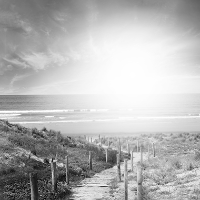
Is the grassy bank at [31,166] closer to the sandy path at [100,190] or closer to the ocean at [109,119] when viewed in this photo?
the sandy path at [100,190]

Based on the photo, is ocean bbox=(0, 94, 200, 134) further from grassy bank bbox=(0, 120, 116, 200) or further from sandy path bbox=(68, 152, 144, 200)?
sandy path bbox=(68, 152, 144, 200)

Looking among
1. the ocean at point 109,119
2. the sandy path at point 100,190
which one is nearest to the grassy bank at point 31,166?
the sandy path at point 100,190

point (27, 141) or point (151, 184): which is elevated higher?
point (27, 141)

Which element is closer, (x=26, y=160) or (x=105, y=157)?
(x=26, y=160)

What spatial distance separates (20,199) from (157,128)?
140 ft

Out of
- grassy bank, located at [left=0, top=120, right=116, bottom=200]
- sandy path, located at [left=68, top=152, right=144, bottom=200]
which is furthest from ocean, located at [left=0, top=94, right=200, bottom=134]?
sandy path, located at [left=68, top=152, right=144, bottom=200]

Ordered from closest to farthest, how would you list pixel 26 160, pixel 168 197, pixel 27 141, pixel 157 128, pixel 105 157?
1. pixel 168 197
2. pixel 26 160
3. pixel 27 141
4. pixel 105 157
5. pixel 157 128

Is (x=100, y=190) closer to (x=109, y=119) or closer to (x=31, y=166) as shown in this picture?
(x=31, y=166)

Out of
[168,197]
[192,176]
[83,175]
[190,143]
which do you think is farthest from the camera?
[190,143]

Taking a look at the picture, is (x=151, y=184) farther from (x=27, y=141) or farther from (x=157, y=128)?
(x=157, y=128)

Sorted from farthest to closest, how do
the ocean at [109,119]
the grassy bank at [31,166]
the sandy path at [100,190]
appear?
1. the ocean at [109,119]
2. the sandy path at [100,190]
3. the grassy bank at [31,166]

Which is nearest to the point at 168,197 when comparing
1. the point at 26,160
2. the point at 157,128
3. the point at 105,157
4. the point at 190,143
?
the point at 26,160

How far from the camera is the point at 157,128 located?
4919cm

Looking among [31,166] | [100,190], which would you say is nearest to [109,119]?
[31,166]
